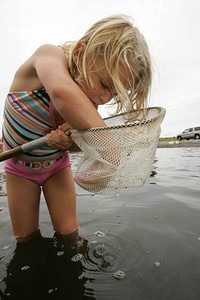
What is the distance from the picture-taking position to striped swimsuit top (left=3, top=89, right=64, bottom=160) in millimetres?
1794

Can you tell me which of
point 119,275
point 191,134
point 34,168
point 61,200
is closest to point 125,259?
point 119,275

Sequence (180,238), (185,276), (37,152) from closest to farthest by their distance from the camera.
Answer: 1. (185,276)
2. (37,152)
3. (180,238)

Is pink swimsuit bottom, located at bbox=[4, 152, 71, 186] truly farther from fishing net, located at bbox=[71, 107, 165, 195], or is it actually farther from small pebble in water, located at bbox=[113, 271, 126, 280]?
small pebble in water, located at bbox=[113, 271, 126, 280]

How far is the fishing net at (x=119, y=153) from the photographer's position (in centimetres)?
132

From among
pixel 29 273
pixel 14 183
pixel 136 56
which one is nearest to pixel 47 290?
pixel 29 273

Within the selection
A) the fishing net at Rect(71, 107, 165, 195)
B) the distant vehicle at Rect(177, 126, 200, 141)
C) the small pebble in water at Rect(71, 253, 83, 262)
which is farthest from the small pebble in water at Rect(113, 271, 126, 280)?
the distant vehicle at Rect(177, 126, 200, 141)

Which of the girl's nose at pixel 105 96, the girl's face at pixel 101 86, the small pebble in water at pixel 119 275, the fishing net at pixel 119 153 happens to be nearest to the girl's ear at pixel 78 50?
the girl's face at pixel 101 86

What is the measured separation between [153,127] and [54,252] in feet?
4.38

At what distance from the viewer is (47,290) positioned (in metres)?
1.50

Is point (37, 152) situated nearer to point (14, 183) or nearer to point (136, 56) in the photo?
point (14, 183)

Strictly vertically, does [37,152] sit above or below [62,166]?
above

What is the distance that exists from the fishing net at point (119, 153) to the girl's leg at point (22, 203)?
0.56 meters

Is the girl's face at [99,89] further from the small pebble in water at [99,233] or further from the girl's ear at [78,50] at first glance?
the small pebble in water at [99,233]

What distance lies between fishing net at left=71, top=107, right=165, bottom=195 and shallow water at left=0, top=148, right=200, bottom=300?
1.87ft
